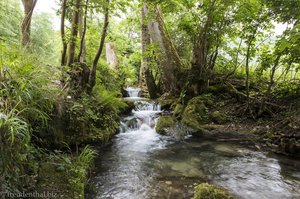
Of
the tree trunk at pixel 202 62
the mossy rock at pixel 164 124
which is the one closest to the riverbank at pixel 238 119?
the mossy rock at pixel 164 124

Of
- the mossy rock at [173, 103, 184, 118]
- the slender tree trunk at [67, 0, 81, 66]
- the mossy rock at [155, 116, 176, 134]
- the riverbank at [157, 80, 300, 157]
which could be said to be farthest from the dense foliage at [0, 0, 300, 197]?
the mossy rock at [155, 116, 176, 134]

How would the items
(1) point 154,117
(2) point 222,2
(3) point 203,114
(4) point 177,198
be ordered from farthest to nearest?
1. (1) point 154,117
2. (3) point 203,114
3. (2) point 222,2
4. (4) point 177,198

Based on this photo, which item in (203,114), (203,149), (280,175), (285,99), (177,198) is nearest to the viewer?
(177,198)

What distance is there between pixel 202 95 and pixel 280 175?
15.0 feet

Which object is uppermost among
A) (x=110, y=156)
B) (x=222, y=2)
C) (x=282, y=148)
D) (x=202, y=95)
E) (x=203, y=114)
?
(x=222, y=2)

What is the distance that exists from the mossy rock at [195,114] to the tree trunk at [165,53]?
1.55m

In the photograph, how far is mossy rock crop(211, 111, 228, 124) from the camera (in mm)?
6784

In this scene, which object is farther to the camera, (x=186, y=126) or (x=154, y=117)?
(x=154, y=117)

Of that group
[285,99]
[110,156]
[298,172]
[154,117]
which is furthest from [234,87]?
[110,156]

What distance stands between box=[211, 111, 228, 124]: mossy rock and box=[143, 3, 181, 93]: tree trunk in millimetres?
2320

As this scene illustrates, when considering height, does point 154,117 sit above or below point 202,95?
below

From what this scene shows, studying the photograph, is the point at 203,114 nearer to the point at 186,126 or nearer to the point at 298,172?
the point at 186,126

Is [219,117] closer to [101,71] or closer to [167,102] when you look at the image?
[167,102]

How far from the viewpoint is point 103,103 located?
19.8 feet
